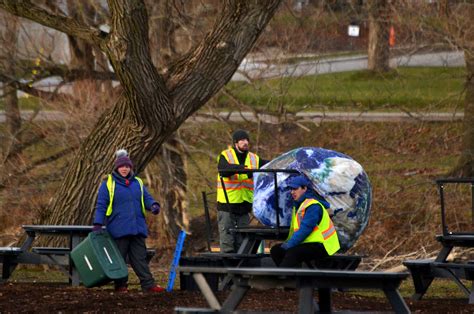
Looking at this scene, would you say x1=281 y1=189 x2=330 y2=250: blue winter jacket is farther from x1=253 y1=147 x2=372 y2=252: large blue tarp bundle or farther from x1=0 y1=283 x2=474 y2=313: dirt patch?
x1=253 y1=147 x2=372 y2=252: large blue tarp bundle

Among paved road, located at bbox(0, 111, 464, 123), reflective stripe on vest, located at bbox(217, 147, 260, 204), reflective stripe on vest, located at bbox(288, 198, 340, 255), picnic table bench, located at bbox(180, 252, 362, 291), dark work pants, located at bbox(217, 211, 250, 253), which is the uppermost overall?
paved road, located at bbox(0, 111, 464, 123)

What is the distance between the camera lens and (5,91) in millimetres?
21203

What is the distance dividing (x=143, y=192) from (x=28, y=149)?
8970mm

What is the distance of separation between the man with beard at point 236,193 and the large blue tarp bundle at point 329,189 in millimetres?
752

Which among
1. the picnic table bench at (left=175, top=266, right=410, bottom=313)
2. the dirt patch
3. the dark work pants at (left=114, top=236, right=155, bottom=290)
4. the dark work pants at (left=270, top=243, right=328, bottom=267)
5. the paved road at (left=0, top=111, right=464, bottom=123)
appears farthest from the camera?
the paved road at (left=0, top=111, right=464, bottom=123)

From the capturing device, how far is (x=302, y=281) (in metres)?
9.09

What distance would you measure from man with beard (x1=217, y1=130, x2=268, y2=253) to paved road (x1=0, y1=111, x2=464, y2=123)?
23.9ft

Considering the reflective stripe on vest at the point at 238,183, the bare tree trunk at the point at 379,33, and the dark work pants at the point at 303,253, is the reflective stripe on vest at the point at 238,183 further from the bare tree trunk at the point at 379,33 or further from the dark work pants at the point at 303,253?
the bare tree trunk at the point at 379,33

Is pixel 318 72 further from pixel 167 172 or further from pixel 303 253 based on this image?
pixel 303 253

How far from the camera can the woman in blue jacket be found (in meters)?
12.6

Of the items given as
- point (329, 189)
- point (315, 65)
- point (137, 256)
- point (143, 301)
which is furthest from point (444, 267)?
point (315, 65)

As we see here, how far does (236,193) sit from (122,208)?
1898 mm

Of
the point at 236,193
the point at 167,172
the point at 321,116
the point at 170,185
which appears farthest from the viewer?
the point at 321,116

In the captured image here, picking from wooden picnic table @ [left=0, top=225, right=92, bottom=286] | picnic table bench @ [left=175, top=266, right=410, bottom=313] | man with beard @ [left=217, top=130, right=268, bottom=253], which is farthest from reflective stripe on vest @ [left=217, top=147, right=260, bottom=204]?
picnic table bench @ [left=175, top=266, right=410, bottom=313]
